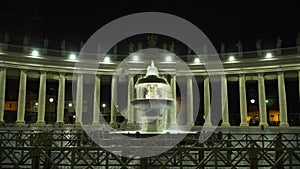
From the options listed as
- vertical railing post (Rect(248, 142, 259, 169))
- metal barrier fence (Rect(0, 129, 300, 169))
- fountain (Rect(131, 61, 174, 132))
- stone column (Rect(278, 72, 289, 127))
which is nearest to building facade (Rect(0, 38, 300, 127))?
stone column (Rect(278, 72, 289, 127))

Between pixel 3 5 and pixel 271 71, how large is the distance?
5556cm

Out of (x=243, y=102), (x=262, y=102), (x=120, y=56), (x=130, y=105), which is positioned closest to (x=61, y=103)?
(x=130, y=105)

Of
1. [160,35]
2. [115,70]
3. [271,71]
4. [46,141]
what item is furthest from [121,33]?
[46,141]

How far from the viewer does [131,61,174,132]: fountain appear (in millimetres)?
22625

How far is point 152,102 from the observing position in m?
22.4

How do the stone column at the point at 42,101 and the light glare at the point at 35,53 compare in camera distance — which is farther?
the light glare at the point at 35,53

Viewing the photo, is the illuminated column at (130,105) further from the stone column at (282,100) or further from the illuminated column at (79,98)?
the stone column at (282,100)

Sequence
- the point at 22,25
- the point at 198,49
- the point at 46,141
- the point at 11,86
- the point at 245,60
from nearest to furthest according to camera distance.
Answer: the point at 46,141, the point at 245,60, the point at 198,49, the point at 11,86, the point at 22,25

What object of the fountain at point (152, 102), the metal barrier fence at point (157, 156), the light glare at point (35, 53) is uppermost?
the light glare at point (35, 53)

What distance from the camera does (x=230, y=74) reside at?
170 ft

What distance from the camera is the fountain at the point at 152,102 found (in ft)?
74.2

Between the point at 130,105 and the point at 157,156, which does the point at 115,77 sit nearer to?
the point at 130,105

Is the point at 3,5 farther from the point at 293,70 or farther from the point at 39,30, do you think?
the point at 293,70

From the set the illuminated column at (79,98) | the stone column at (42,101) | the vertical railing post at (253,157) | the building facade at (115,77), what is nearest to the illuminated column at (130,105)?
the building facade at (115,77)
